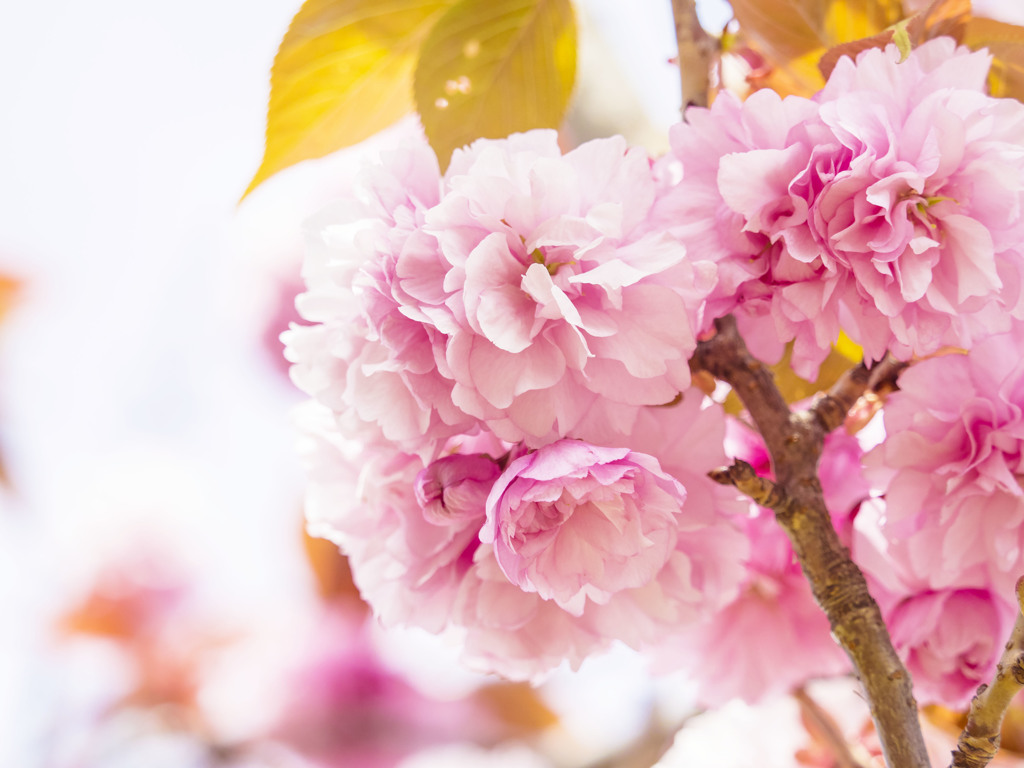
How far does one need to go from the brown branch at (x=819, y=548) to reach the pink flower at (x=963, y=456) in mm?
23

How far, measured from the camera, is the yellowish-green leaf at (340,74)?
39 centimetres

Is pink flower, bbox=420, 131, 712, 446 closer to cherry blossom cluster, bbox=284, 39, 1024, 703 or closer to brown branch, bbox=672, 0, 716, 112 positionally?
cherry blossom cluster, bbox=284, 39, 1024, 703

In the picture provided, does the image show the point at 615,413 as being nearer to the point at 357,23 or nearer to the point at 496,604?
the point at 496,604

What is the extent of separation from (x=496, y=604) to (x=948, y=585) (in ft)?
0.53

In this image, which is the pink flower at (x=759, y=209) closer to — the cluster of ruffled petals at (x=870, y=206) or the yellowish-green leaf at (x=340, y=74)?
the cluster of ruffled petals at (x=870, y=206)

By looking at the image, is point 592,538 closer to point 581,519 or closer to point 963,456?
point 581,519

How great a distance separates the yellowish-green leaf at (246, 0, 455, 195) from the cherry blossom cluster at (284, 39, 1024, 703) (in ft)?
0.46

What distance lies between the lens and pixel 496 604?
0.29 metres

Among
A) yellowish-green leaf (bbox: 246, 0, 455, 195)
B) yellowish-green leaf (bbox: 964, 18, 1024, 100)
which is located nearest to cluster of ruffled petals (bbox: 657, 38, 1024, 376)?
yellowish-green leaf (bbox: 964, 18, 1024, 100)

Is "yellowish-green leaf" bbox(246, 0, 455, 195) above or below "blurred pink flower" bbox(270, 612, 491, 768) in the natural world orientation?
above

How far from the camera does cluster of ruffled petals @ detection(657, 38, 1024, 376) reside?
9.5 inches

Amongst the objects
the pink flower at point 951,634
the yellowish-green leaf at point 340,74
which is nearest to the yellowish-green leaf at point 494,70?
the yellowish-green leaf at point 340,74

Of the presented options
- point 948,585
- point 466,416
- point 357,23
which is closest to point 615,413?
point 466,416

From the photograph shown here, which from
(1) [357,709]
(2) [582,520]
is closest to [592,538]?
(2) [582,520]
